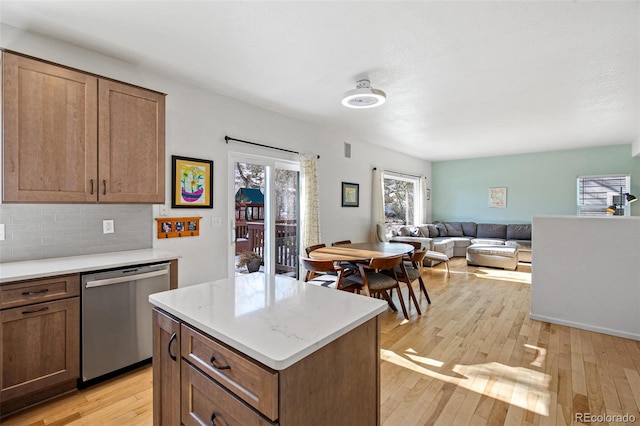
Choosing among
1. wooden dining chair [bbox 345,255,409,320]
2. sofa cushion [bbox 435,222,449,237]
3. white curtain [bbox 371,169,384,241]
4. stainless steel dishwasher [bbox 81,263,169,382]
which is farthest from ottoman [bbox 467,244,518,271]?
stainless steel dishwasher [bbox 81,263,169,382]

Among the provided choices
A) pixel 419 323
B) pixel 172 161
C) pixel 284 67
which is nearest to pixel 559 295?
pixel 419 323

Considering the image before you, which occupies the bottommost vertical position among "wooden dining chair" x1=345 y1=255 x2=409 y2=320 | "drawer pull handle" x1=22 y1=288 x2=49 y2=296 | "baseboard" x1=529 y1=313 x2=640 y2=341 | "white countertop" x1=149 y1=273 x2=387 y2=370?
"baseboard" x1=529 y1=313 x2=640 y2=341

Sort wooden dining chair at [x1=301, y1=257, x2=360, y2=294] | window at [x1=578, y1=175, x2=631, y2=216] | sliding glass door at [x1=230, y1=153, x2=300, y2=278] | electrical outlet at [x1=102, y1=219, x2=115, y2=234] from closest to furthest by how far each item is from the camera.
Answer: electrical outlet at [x1=102, y1=219, x2=115, y2=234]
wooden dining chair at [x1=301, y1=257, x2=360, y2=294]
sliding glass door at [x1=230, y1=153, x2=300, y2=278]
window at [x1=578, y1=175, x2=631, y2=216]

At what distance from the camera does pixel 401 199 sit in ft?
25.0

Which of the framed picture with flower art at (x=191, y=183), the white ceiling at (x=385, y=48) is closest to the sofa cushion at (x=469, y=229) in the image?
the white ceiling at (x=385, y=48)

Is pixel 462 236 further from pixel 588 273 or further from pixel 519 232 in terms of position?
pixel 588 273

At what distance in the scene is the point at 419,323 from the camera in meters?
3.29

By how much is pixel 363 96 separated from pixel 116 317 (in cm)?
279

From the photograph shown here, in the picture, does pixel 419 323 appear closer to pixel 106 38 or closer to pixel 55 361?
pixel 55 361

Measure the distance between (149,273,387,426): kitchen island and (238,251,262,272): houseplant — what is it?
233 cm

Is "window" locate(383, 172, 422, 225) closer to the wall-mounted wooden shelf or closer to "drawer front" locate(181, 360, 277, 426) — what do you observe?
the wall-mounted wooden shelf

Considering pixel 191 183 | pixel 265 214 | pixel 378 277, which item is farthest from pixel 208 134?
pixel 378 277

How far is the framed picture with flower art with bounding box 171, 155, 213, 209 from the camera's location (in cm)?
309

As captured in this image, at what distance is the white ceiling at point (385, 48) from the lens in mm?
2014
